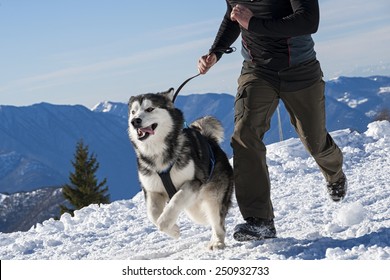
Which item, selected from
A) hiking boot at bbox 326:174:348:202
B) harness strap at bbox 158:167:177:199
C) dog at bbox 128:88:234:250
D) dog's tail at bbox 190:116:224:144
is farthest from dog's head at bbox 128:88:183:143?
hiking boot at bbox 326:174:348:202

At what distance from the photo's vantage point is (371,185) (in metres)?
7.91

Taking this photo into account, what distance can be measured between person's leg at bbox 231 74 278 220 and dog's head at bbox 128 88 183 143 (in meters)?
0.63

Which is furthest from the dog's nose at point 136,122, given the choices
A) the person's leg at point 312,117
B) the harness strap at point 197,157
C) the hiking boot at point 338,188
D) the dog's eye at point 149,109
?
the hiking boot at point 338,188

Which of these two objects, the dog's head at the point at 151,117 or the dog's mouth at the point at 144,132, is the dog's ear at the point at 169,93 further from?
the dog's mouth at the point at 144,132

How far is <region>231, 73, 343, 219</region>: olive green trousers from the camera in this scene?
16.4ft

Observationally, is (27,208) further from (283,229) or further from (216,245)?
(216,245)

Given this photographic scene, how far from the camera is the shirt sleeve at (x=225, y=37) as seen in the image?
18.2ft

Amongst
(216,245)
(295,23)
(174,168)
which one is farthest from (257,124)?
(216,245)

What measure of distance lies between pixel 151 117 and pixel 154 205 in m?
0.80

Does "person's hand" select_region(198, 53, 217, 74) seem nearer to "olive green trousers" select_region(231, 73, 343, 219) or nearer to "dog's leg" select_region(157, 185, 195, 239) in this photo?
"olive green trousers" select_region(231, 73, 343, 219)

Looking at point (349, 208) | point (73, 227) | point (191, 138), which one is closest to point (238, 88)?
point (191, 138)

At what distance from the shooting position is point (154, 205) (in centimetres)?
506

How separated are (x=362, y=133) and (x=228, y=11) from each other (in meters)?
8.74
